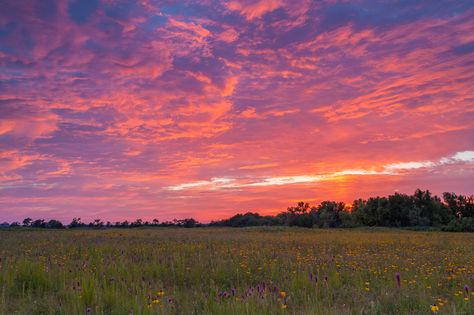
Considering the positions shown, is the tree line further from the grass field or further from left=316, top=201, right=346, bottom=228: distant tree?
the grass field

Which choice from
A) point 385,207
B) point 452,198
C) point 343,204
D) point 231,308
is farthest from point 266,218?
point 231,308

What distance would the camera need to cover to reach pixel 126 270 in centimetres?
1012

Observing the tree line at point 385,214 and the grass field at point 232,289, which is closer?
the grass field at point 232,289

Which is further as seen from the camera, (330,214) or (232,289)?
(330,214)

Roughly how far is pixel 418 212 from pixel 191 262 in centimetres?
7631

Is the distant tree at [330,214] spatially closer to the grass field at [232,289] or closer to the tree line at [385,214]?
the tree line at [385,214]

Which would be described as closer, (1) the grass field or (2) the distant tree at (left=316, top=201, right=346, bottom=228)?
(1) the grass field

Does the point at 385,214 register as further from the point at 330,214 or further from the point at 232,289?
the point at 232,289

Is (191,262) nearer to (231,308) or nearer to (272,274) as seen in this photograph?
(272,274)

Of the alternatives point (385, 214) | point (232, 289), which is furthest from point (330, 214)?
point (232, 289)

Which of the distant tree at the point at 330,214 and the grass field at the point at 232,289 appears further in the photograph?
the distant tree at the point at 330,214

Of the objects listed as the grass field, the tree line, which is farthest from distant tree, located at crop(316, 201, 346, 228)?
the grass field

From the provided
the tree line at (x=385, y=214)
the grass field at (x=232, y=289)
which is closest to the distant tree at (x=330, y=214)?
the tree line at (x=385, y=214)

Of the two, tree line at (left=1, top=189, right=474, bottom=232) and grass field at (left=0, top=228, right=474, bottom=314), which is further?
tree line at (left=1, top=189, right=474, bottom=232)
